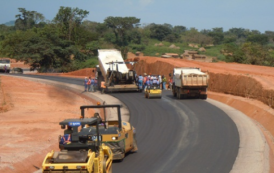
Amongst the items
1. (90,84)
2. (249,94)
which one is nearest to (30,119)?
(249,94)

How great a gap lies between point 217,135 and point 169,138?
98.7 inches

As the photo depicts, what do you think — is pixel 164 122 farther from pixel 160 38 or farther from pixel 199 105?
pixel 160 38

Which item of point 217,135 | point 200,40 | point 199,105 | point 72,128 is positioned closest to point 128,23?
point 200,40

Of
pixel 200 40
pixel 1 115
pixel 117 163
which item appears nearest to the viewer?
pixel 117 163

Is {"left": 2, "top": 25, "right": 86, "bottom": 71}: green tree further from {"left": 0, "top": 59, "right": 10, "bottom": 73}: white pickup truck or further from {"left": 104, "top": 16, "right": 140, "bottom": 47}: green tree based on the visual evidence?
{"left": 104, "top": 16, "right": 140, "bottom": 47}: green tree

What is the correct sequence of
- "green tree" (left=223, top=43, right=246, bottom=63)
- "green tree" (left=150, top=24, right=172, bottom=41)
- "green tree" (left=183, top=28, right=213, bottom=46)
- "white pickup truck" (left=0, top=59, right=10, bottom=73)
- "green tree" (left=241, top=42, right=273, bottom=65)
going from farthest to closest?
"green tree" (left=150, top=24, right=172, bottom=41)
"green tree" (left=183, top=28, right=213, bottom=46)
"green tree" (left=223, top=43, right=246, bottom=63)
"green tree" (left=241, top=42, right=273, bottom=65)
"white pickup truck" (left=0, top=59, right=10, bottom=73)

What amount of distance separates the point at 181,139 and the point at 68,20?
259ft

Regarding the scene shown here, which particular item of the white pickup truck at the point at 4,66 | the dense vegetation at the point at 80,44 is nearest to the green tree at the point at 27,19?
the dense vegetation at the point at 80,44

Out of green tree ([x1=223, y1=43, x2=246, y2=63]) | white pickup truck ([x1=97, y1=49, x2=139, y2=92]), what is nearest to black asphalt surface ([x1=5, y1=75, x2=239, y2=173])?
white pickup truck ([x1=97, y1=49, x2=139, y2=92])

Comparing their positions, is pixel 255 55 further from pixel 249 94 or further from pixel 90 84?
pixel 249 94

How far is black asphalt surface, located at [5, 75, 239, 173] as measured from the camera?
51.4 feet

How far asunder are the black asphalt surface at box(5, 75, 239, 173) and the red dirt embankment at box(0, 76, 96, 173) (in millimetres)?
3469

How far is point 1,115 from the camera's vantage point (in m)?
28.0

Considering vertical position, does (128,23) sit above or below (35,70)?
above
